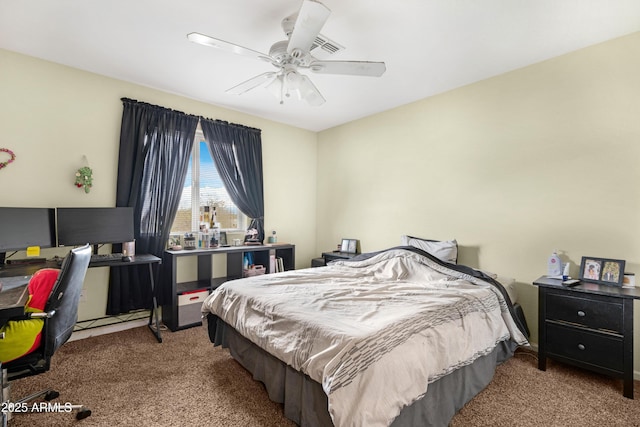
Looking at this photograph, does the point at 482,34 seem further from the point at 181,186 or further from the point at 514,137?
the point at 181,186

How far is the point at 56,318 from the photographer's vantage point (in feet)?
5.49

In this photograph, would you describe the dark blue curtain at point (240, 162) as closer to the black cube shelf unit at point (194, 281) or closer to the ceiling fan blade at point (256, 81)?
the black cube shelf unit at point (194, 281)

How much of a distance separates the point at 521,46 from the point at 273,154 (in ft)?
10.6

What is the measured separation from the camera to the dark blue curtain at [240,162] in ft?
13.0

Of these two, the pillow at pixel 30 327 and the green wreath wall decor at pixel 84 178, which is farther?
the green wreath wall decor at pixel 84 178

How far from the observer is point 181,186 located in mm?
3629

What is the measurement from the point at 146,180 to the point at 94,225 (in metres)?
0.72

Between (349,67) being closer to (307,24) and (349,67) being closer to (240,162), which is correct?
(307,24)

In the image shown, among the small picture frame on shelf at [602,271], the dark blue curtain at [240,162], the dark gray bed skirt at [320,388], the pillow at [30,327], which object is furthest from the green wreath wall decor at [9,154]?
the small picture frame on shelf at [602,271]

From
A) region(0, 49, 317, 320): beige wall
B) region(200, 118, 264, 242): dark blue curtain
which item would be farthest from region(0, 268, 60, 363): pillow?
region(200, 118, 264, 242): dark blue curtain

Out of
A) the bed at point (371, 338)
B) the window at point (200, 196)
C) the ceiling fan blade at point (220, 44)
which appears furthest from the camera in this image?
the window at point (200, 196)

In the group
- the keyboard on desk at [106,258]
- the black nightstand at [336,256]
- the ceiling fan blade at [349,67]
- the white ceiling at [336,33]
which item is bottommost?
the black nightstand at [336,256]

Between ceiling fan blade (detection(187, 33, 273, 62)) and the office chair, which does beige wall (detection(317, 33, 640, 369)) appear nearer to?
ceiling fan blade (detection(187, 33, 273, 62))

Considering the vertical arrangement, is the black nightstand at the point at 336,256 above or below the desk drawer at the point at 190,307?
above
